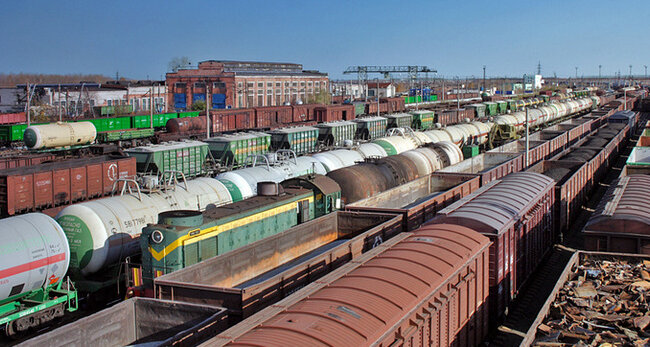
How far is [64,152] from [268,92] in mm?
67385

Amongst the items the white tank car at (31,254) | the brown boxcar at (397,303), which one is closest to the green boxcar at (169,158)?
the white tank car at (31,254)

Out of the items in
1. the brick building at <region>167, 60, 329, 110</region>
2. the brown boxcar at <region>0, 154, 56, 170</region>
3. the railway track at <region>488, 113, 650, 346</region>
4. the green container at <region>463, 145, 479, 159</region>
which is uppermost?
the brick building at <region>167, 60, 329, 110</region>

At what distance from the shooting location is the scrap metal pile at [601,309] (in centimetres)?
1175

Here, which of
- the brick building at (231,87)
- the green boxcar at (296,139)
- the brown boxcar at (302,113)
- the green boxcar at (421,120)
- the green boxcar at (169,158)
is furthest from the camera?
the brick building at (231,87)

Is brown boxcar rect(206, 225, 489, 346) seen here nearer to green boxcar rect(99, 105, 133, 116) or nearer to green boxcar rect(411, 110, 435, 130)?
green boxcar rect(411, 110, 435, 130)

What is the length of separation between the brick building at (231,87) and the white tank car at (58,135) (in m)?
44.8

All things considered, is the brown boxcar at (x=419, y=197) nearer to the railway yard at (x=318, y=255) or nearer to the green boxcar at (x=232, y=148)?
the railway yard at (x=318, y=255)

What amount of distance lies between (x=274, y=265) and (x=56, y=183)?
41.5 feet

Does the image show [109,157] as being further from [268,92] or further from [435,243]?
[268,92]

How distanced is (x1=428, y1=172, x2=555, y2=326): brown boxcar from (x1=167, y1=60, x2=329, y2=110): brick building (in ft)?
215

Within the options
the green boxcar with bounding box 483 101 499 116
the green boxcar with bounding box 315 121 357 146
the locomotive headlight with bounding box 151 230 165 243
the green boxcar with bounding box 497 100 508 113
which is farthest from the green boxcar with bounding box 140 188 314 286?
the green boxcar with bounding box 497 100 508 113

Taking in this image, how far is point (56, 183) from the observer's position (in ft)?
86.3

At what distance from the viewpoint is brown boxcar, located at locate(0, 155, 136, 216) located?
24.6 meters

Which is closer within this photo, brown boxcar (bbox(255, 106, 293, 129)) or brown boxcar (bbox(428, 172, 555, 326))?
brown boxcar (bbox(428, 172, 555, 326))
